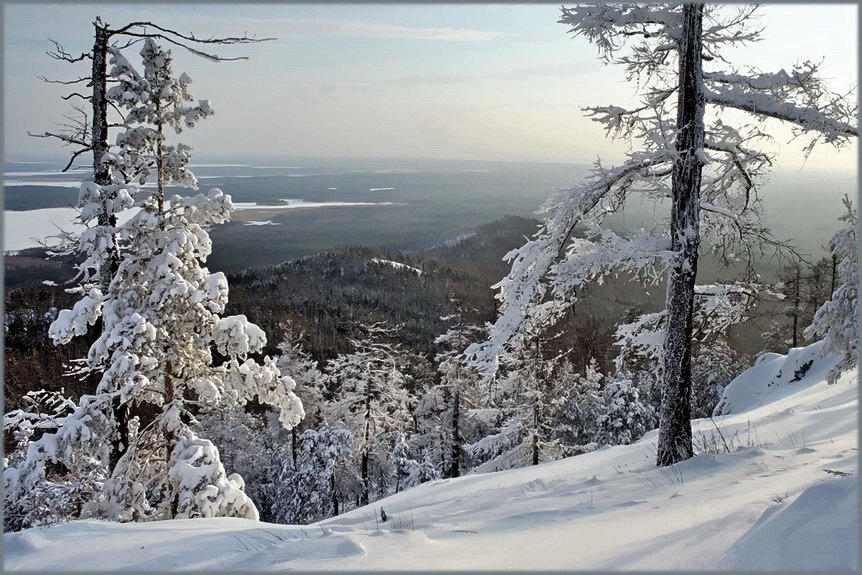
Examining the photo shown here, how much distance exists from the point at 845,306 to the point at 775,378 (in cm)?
1606

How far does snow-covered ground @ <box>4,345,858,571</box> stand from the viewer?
3602 millimetres

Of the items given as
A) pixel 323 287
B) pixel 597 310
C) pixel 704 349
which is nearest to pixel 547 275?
pixel 704 349

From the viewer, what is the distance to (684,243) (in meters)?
7.09

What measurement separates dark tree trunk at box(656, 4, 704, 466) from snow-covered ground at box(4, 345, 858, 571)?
0.61 m

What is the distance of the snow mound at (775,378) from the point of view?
65.5 ft

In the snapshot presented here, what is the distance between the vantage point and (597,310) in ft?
446

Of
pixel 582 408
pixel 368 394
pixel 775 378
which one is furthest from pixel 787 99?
pixel 582 408

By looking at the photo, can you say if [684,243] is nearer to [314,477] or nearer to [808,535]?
[808,535]

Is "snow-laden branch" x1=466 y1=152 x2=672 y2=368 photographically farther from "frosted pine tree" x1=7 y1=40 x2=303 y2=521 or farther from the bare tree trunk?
the bare tree trunk

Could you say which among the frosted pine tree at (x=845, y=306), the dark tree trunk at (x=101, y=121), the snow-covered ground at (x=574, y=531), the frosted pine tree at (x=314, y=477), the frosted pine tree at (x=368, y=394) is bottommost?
the frosted pine tree at (x=314, y=477)

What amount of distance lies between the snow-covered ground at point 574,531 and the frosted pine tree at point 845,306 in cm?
193

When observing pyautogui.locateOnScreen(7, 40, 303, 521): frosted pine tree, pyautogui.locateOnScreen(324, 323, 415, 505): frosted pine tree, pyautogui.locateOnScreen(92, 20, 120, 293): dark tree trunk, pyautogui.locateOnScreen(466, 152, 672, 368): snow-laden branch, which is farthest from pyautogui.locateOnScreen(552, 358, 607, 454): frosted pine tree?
pyautogui.locateOnScreen(92, 20, 120, 293): dark tree trunk

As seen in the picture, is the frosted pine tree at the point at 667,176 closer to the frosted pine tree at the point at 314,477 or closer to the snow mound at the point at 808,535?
the snow mound at the point at 808,535

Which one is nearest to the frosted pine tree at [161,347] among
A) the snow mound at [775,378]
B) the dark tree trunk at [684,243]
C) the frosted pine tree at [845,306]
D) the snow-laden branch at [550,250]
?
the snow-laden branch at [550,250]
